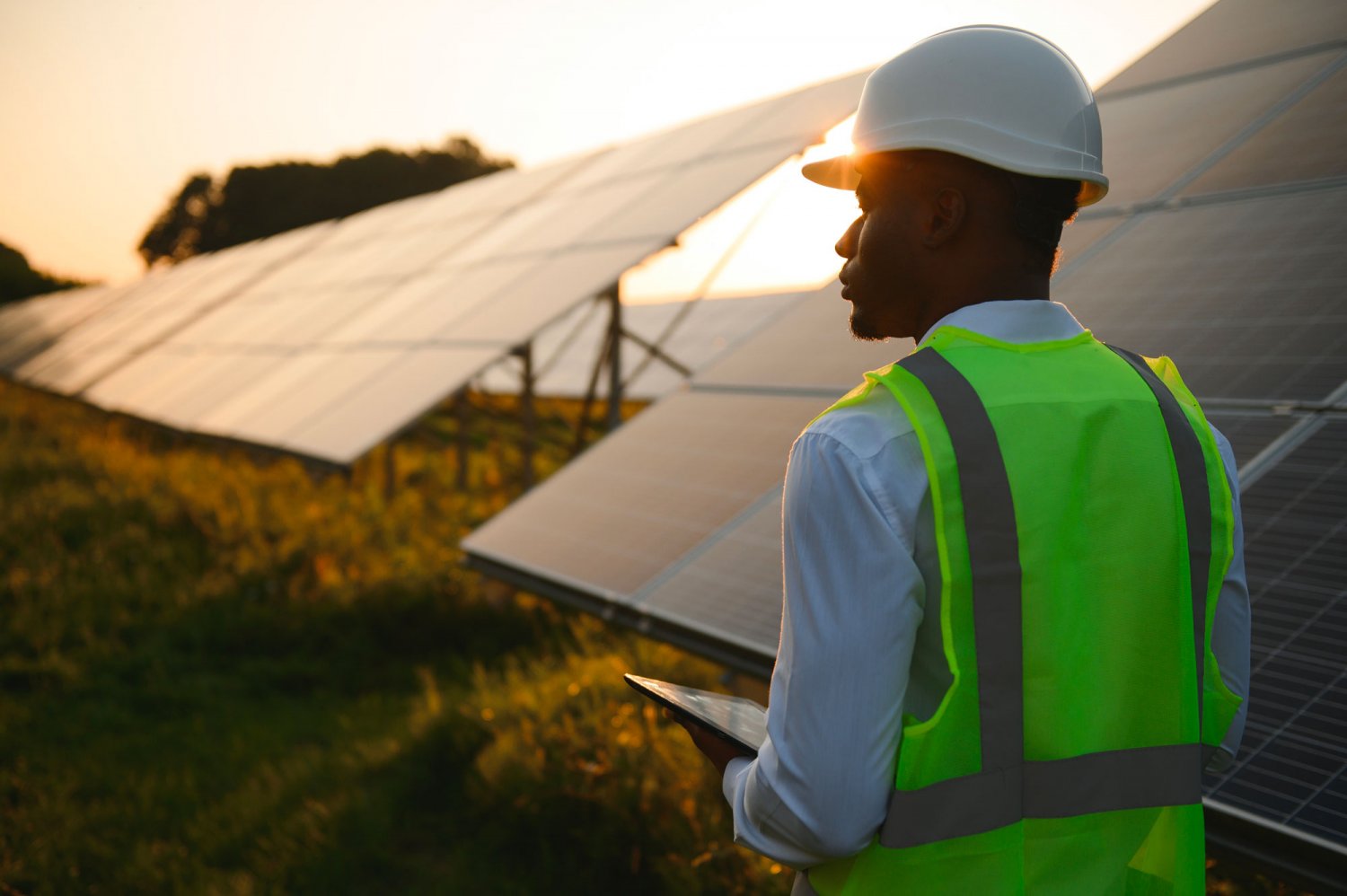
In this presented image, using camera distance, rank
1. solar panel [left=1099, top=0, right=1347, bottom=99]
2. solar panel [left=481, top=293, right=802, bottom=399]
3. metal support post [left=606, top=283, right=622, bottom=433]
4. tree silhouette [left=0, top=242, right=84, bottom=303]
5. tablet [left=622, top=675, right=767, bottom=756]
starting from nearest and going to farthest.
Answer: tablet [left=622, top=675, right=767, bottom=756] → solar panel [left=1099, top=0, right=1347, bottom=99] → metal support post [left=606, top=283, right=622, bottom=433] → solar panel [left=481, top=293, right=802, bottom=399] → tree silhouette [left=0, top=242, right=84, bottom=303]

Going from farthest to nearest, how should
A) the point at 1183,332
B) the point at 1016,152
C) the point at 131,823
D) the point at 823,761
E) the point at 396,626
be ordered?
the point at 396,626, the point at 131,823, the point at 1183,332, the point at 1016,152, the point at 823,761

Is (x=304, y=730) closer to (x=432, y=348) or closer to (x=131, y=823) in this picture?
(x=131, y=823)

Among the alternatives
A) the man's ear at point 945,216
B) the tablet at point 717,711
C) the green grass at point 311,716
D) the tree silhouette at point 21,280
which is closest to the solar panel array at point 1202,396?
→ the green grass at point 311,716

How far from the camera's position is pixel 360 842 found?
178 inches

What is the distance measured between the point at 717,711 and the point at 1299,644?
156 centimetres

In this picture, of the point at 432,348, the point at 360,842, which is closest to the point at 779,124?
the point at 432,348

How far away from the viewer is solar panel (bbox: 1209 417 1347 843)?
2191 mm

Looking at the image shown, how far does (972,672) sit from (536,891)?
10.4ft

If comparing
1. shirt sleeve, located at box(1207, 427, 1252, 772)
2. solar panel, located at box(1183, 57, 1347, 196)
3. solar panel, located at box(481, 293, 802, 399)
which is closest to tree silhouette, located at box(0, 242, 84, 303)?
solar panel, located at box(481, 293, 802, 399)

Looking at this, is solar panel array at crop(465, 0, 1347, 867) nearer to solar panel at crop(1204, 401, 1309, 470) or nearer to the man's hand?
solar panel at crop(1204, 401, 1309, 470)

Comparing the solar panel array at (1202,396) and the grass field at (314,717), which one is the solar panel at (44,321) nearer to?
the grass field at (314,717)

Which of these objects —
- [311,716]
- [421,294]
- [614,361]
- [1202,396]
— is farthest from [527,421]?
[1202,396]

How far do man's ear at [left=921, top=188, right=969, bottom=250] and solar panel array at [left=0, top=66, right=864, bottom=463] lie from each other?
616 cm

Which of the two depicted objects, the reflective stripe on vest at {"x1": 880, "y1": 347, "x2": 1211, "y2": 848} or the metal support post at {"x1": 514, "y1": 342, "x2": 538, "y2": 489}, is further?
the metal support post at {"x1": 514, "y1": 342, "x2": 538, "y2": 489}
